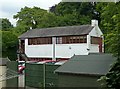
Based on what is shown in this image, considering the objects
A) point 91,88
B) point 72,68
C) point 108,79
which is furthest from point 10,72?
point 108,79

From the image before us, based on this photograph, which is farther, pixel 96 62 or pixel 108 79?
pixel 96 62

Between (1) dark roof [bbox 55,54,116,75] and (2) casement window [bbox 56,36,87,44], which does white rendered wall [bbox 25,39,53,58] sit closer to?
(2) casement window [bbox 56,36,87,44]

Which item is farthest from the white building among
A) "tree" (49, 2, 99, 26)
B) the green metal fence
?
the green metal fence

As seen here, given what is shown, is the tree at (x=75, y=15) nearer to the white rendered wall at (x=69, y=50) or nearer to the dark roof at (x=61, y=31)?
the dark roof at (x=61, y=31)

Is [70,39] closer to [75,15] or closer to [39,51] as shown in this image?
[39,51]

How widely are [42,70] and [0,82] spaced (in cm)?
116

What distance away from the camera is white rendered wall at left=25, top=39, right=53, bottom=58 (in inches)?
350

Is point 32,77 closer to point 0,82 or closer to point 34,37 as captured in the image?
point 0,82

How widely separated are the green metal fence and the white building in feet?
12.2

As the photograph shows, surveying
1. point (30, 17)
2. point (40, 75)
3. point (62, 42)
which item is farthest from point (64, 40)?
point (40, 75)

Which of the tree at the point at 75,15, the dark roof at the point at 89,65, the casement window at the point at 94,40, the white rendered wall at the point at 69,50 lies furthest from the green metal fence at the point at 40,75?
the tree at the point at 75,15

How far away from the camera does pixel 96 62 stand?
9.48ft

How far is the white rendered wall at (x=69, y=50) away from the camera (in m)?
8.16

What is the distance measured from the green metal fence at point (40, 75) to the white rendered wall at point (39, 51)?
4.30 m
